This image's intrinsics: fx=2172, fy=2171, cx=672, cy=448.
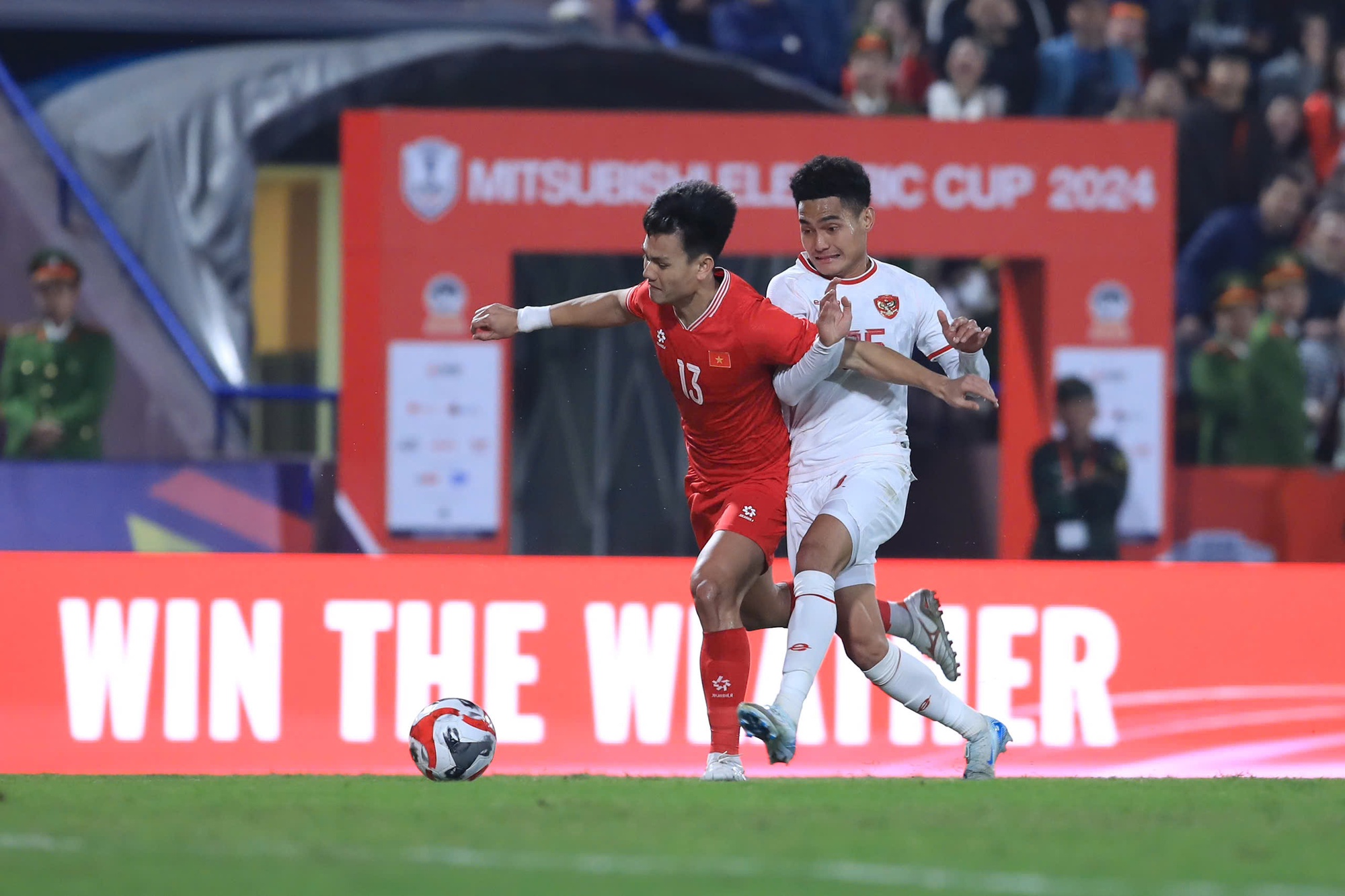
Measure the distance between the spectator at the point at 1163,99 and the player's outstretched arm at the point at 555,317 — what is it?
8591 mm

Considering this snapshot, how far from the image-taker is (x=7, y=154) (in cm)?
1315

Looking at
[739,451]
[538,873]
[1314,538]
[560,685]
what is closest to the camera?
[538,873]

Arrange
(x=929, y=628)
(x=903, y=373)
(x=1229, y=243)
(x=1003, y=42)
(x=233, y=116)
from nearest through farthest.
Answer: (x=903, y=373), (x=929, y=628), (x=233, y=116), (x=1229, y=243), (x=1003, y=42)

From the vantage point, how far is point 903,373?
679 cm

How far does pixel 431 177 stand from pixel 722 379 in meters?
5.98

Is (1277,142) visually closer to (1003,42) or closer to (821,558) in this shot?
(1003,42)

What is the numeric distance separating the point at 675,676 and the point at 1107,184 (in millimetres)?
5950

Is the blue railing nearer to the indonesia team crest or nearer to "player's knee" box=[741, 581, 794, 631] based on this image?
the indonesia team crest

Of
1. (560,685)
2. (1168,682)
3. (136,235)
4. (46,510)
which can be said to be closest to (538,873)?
(560,685)

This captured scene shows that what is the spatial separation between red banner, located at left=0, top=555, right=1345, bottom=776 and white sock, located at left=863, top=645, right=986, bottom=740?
97 centimetres

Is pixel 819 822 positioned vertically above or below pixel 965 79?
below

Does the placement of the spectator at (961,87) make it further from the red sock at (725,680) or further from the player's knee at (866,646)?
the red sock at (725,680)

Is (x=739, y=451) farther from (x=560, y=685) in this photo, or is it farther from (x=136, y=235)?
(x=136, y=235)

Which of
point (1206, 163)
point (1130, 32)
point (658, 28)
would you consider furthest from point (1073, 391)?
point (658, 28)
